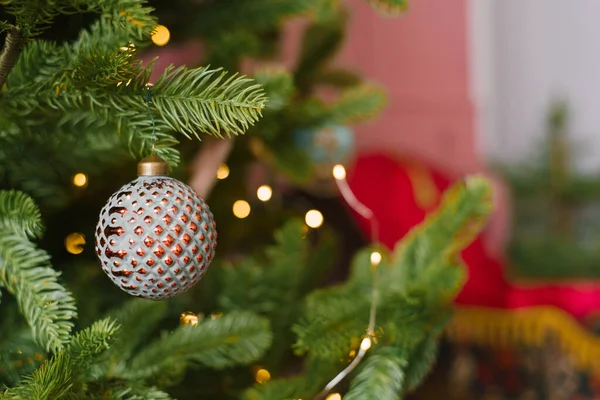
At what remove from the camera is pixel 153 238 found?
0.33 metres

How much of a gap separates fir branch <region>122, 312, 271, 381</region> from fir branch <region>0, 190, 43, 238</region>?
124mm

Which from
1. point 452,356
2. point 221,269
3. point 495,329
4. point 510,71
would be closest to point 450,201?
point 221,269

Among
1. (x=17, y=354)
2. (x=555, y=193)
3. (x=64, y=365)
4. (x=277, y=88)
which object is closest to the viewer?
(x=64, y=365)

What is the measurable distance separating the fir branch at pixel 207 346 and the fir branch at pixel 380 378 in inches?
3.7

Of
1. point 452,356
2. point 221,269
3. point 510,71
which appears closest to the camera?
point 221,269

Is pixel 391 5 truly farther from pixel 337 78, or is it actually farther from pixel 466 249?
pixel 466 249

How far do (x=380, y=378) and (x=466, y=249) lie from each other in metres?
1.06

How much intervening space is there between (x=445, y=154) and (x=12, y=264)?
184 cm

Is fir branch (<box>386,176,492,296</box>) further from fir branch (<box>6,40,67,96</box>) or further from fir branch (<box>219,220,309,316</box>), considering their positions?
fir branch (<box>6,40,67,96</box>)

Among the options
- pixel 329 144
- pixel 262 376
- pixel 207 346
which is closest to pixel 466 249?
pixel 329 144

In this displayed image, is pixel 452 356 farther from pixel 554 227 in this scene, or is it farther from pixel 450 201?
pixel 450 201

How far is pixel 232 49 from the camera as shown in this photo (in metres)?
0.56

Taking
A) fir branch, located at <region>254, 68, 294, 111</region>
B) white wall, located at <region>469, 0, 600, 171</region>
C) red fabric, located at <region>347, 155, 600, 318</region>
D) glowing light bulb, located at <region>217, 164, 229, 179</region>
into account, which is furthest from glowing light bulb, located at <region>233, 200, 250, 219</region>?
white wall, located at <region>469, 0, 600, 171</region>

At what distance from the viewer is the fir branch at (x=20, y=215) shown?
14.2 inches
